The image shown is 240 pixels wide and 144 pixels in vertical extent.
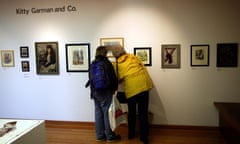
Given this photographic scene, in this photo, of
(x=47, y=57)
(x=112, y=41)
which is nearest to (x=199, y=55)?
(x=112, y=41)

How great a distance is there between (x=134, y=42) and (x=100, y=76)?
3.55 feet

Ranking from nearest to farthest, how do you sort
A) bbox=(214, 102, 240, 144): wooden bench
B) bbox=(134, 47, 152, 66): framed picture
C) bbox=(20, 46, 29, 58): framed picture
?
bbox=(214, 102, 240, 144): wooden bench → bbox=(134, 47, 152, 66): framed picture → bbox=(20, 46, 29, 58): framed picture

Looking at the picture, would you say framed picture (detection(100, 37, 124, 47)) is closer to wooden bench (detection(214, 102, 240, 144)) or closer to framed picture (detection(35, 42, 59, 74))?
framed picture (detection(35, 42, 59, 74))

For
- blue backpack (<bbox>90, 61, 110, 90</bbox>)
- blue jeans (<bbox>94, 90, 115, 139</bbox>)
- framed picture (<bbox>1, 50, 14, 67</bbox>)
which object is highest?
framed picture (<bbox>1, 50, 14, 67</bbox>)

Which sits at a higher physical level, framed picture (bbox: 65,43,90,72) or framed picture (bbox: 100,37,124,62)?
framed picture (bbox: 100,37,124,62)

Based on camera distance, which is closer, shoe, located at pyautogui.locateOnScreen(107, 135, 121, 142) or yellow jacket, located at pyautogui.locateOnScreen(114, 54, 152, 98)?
yellow jacket, located at pyautogui.locateOnScreen(114, 54, 152, 98)

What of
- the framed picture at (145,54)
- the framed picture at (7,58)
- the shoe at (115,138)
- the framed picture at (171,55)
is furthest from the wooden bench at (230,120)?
the framed picture at (7,58)

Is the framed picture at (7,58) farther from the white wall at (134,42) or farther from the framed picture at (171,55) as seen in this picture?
the framed picture at (171,55)

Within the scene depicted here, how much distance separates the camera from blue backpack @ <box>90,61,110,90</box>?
3.54m

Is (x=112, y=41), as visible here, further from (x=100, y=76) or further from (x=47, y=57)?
(x=47, y=57)

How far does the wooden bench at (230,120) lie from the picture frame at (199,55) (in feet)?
2.44

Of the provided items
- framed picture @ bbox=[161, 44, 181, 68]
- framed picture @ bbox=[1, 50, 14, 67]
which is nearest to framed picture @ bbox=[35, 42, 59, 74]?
framed picture @ bbox=[1, 50, 14, 67]

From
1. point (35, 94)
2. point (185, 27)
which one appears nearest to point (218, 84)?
point (185, 27)

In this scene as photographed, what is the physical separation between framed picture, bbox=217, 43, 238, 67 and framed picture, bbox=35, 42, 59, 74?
3007mm
